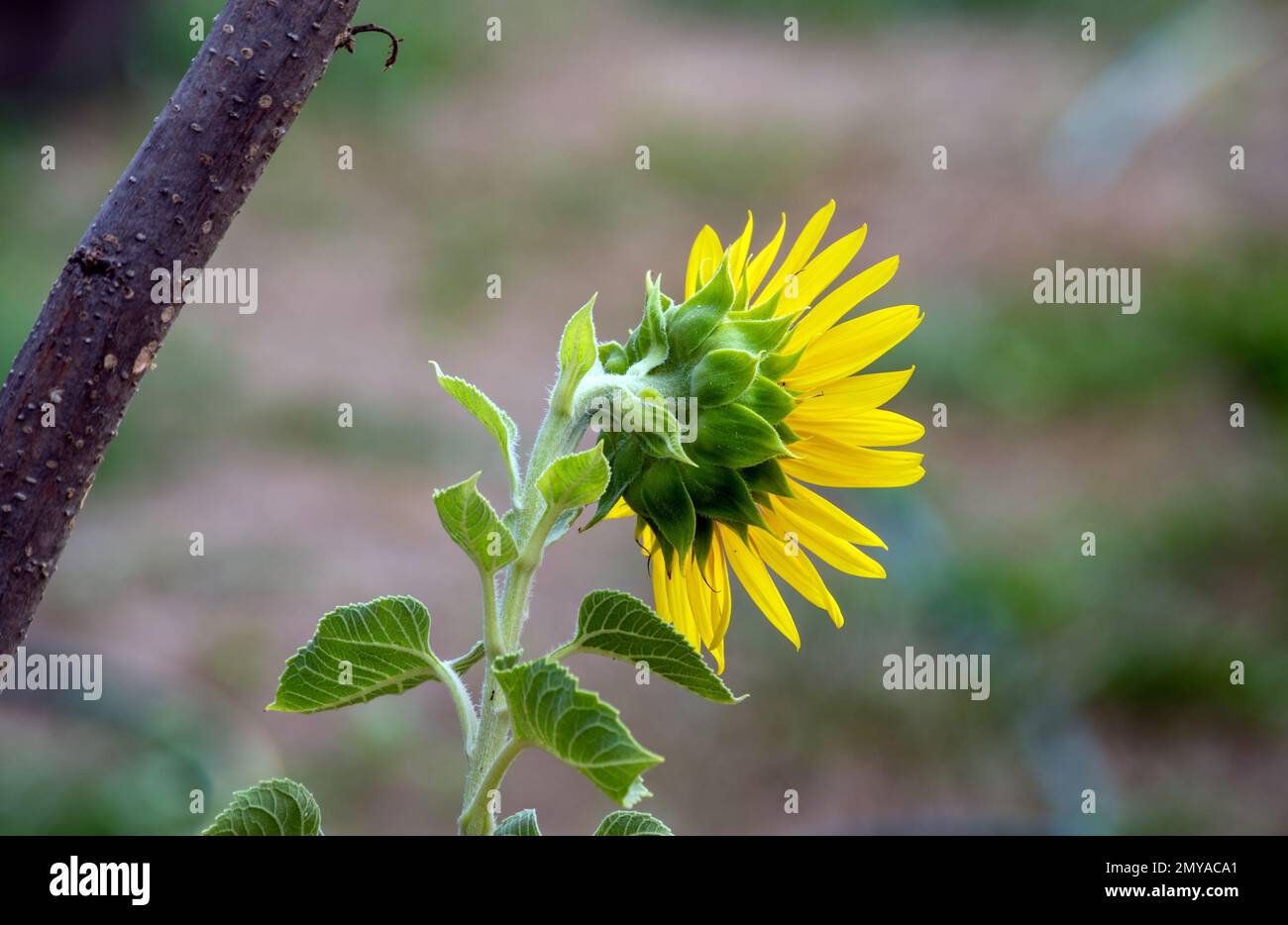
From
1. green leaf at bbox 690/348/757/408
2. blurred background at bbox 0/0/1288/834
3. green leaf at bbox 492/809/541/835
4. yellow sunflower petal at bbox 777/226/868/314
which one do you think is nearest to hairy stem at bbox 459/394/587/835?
green leaf at bbox 492/809/541/835

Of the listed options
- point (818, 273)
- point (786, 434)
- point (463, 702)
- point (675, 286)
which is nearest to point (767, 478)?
point (786, 434)

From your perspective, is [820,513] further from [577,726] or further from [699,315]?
[577,726]

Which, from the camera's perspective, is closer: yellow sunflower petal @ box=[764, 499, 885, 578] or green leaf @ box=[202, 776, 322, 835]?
green leaf @ box=[202, 776, 322, 835]

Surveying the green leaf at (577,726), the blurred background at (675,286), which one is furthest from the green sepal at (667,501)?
the blurred background at (675,286)

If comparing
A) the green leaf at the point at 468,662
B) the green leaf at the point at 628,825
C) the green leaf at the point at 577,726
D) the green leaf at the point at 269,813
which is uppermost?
the green leaf at the point at 468,662

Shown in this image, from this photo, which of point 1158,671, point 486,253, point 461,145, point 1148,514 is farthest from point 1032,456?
point 461,145

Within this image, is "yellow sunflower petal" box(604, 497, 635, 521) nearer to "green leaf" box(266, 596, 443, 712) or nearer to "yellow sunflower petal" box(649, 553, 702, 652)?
"yellow sunflower petal" box(649, 553, 702, 652)

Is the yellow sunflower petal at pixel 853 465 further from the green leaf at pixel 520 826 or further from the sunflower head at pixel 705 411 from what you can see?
the green leaf at pixel 520 826
